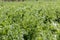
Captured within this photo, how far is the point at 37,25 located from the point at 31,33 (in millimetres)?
304

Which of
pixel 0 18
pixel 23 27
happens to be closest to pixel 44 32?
pixel 23 27

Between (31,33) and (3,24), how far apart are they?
0.55 metres

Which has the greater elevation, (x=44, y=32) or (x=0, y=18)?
(x=0, y=18)

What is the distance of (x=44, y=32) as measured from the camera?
10.9ft

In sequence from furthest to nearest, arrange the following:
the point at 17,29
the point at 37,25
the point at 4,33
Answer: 1. the point at 37,25
2. the point at 17,29
3. the point at 4,33

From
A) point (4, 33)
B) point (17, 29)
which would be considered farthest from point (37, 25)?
point (4, 33)

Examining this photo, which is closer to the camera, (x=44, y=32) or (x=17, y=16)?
(x=44, y=32)

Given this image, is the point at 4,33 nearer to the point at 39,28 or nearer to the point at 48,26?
the point at 39,28

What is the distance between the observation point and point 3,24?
318 centimetres

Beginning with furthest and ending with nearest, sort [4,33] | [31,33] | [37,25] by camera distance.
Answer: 1. [37,25]
2. [31,33]
3. [4,33]

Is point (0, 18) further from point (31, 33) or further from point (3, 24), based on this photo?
point (31, 33)

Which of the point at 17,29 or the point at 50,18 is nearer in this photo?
the point at 17,29

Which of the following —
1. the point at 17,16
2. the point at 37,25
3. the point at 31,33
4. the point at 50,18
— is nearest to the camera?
the point at 31,33

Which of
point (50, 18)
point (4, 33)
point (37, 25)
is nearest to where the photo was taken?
point (4, 33)
